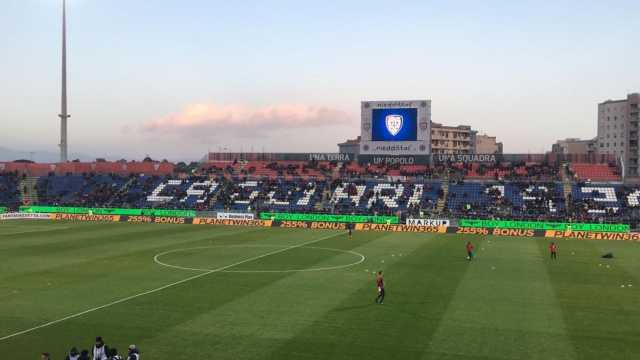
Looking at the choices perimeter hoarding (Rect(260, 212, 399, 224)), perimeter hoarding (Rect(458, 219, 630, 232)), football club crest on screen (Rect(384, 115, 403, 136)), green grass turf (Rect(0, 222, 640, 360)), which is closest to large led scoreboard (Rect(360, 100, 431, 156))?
football club crest on screen (Rect(384, 115, 403, 136))

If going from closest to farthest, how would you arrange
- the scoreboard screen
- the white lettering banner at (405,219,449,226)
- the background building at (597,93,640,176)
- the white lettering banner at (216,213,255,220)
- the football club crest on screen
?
1. the white lettering banner at (405,219,449,226)
2. the white lettering banner at (216,213,255,220)
3. the scoreboard screen
4. the football club crest on screen
5. the background building at (597,93,640,176)

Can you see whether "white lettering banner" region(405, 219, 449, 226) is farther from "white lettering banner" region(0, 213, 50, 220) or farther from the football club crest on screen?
"white lettering banner" region(0, 213, 50, 220)

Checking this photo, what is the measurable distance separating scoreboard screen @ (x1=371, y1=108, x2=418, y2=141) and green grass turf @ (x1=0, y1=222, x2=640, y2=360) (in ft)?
101

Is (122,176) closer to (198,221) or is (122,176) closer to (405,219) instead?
(198,221)

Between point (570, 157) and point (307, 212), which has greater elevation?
point (570, 157)

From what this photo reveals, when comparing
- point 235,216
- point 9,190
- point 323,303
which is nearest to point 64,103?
point 9,190

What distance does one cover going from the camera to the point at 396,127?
258ft

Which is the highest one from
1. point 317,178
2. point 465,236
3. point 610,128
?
point 610,128

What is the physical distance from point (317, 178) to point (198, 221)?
24396 mm

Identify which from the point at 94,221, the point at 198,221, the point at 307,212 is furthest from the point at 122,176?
the point at 307,212

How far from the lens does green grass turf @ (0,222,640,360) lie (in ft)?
69.7

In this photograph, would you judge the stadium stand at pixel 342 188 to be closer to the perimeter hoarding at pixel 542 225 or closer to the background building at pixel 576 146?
the perimeter hoarding at pixel 542 225

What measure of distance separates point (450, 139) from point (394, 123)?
109 metres

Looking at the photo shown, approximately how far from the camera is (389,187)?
86000 mm
